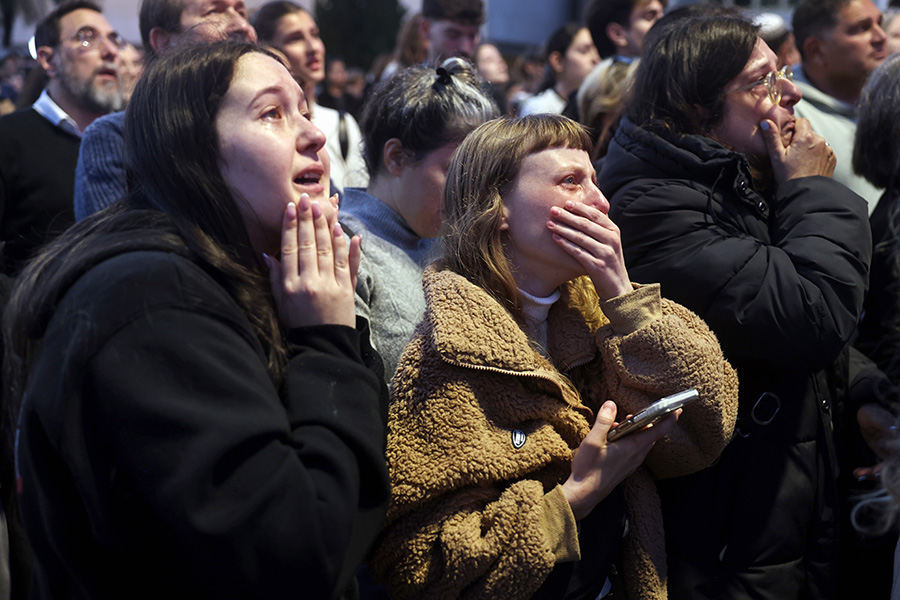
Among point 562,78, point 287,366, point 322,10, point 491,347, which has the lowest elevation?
point 322,10

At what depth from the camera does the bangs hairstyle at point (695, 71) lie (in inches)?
98.1

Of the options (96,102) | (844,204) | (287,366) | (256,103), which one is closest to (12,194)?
(96,102)

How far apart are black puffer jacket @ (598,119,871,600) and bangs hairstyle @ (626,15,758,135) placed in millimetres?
129

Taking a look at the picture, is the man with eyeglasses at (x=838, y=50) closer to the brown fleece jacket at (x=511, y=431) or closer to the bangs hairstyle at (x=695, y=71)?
the bangs hairstyle at (x=695, y=71)

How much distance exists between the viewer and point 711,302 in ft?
7.25

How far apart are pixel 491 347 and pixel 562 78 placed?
5.13m

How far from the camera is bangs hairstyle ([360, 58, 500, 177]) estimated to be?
2.69 metres

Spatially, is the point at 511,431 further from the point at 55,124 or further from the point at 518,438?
the point at 55,124

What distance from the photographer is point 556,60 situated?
6.78 meters

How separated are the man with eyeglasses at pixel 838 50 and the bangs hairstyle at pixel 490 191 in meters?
2.44

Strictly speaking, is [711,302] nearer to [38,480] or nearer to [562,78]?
[38,480]

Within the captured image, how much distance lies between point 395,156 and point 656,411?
137cm

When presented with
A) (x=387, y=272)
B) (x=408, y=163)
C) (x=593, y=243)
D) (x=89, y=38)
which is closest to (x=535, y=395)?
(x=593, y=243)

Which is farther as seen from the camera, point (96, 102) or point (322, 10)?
point (322, 10)
